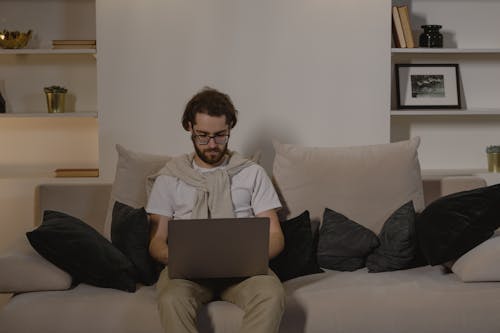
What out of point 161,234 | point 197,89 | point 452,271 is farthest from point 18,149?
point 452,271

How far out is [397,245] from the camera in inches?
126

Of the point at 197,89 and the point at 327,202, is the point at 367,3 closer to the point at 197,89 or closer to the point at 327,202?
the point at 197,89

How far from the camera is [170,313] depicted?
262 centimetres

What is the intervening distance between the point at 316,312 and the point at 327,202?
2.28 ft

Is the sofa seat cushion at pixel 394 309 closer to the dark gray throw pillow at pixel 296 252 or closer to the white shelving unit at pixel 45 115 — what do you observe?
the dark gray throw pillow at pixel 296 252

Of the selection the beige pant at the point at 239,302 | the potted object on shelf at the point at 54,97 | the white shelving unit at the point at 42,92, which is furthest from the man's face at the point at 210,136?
the white shelving unit at the point at 42,92

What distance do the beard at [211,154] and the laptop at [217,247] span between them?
55cm

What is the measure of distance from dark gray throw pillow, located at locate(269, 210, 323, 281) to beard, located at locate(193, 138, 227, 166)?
0.38 m

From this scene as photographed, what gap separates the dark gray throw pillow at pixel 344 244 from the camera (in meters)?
3.29

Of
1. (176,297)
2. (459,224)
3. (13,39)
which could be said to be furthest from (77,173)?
(459,224)

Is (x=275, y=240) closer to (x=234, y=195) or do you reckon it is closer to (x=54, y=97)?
(x=234, y=195)

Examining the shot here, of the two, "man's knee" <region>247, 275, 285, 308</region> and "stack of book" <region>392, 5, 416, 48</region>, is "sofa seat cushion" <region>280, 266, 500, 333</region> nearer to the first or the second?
"man's knee" <region>247, 275, 285, 308</region>

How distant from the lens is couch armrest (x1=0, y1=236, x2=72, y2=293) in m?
2.92

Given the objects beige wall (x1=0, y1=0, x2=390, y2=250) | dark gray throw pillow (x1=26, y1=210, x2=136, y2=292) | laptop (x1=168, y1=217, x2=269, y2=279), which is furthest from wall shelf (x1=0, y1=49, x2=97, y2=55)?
laptop (x1=168, y1=217, x2=269, y2=279)
